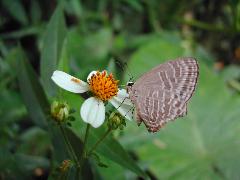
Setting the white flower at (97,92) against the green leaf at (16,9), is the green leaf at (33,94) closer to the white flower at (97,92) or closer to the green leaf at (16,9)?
the white flower at (97,92)

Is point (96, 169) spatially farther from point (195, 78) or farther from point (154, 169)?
point (154, 169)

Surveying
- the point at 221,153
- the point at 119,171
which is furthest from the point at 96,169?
the point at 221,153

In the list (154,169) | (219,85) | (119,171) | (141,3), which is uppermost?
(141,3)

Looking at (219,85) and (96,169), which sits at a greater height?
(96,169)

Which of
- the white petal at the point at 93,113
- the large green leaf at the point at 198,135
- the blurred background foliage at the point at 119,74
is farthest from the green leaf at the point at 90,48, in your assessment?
the white petal at the point at 93,113

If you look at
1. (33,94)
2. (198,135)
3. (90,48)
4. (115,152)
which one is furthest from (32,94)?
(198,135)

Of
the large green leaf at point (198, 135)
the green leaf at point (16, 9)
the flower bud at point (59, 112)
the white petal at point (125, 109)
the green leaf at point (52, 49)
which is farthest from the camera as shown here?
the large green leaf at point (198, 135)

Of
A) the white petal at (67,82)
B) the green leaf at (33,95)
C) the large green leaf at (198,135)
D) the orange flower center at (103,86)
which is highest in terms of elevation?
the white petal at (67,82)
